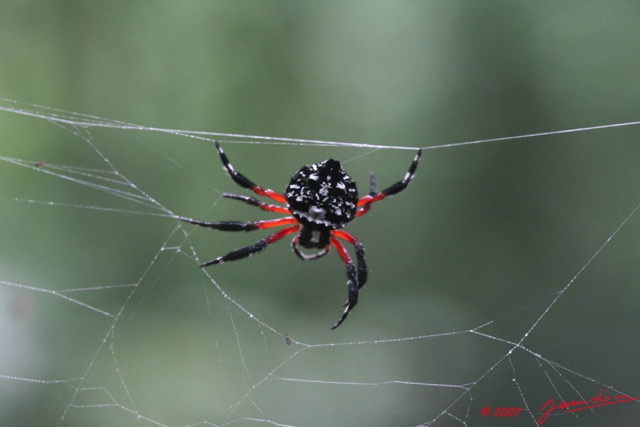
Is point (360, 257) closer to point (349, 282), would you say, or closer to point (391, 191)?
point (349, 282)

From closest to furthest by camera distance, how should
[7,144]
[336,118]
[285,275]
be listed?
1. [7,144]
2. [285,275]
3. [336,118]

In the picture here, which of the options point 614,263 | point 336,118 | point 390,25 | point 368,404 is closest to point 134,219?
point 336,118

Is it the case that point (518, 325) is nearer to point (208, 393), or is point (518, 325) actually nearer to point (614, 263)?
point (614, 263)

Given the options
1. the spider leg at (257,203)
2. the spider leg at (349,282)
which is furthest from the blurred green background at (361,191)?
the spider leg at (257,203)

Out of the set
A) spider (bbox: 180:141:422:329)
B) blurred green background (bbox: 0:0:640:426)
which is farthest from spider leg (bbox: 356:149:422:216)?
blurred green background (bbox: 0:0:640:426)

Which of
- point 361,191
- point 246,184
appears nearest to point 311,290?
point 361,191
